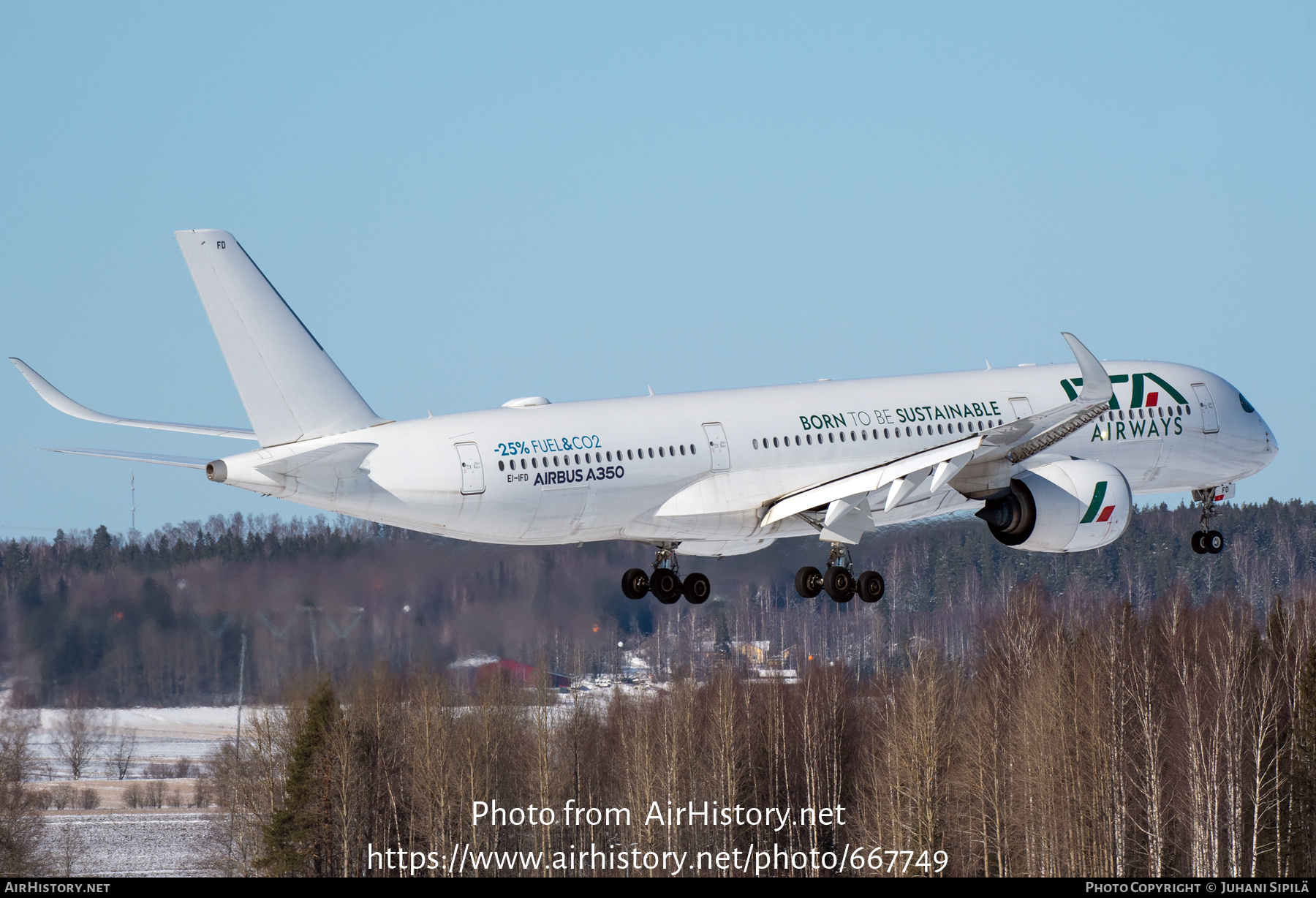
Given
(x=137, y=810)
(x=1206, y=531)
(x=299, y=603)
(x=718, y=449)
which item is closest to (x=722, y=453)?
(x=718, y=449)

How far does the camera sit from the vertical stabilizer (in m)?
32.1

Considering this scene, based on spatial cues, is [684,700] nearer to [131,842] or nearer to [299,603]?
[299,603]

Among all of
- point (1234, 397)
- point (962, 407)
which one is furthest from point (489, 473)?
point (1234, 397)

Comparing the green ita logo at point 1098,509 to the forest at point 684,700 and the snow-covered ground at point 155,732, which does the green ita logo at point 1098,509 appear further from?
the snow-covered ground at point 155,732

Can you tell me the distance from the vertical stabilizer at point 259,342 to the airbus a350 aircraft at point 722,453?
0.04 metres

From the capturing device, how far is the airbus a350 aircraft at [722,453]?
3244 centimetres

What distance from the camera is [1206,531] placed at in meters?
45.6

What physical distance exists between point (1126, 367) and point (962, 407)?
5577mm

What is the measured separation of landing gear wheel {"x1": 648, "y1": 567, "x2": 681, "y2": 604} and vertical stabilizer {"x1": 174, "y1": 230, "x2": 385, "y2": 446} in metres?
9.77

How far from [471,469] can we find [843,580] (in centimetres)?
971

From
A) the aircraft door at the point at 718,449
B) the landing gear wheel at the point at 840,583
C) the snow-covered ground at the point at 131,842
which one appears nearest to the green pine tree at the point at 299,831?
the snow-covered ground at the point at 131,842

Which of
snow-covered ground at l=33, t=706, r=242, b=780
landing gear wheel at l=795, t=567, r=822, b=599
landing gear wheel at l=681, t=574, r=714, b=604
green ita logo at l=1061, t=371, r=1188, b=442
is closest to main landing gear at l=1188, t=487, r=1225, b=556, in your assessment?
green ita logo at l=1061, t=371, r=1188, b=442

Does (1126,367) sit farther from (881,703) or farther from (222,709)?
(881,703)

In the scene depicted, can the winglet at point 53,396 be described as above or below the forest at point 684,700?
above
